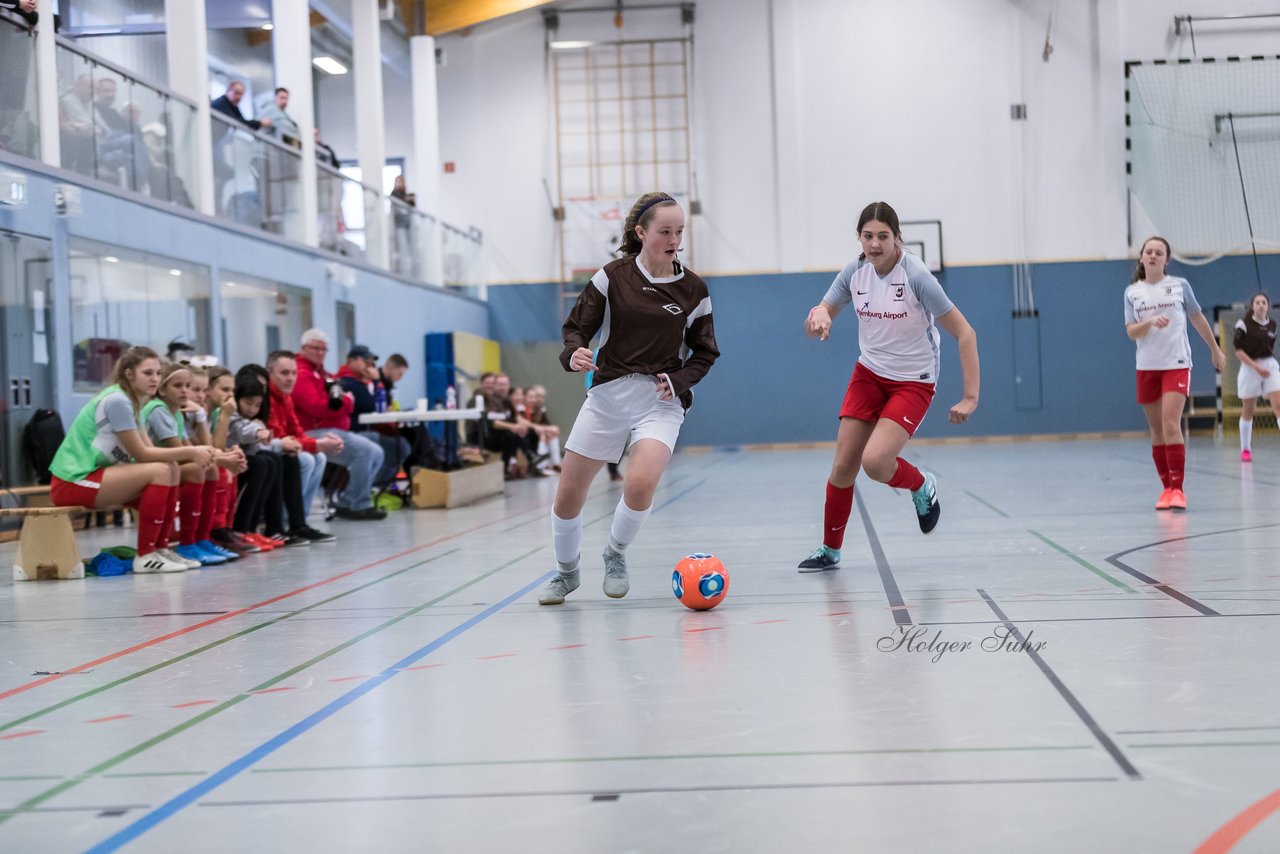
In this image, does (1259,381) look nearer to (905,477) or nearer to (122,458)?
(905,477)

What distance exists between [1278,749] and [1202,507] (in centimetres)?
603

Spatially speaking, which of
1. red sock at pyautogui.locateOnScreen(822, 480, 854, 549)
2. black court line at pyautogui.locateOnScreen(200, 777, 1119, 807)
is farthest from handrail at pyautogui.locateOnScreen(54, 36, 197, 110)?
black court line at pyautogui.locateOnScreen(200, 777, 1119, 807)

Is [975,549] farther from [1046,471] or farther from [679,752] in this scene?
[1046,471]

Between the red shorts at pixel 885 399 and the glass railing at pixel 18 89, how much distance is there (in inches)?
264

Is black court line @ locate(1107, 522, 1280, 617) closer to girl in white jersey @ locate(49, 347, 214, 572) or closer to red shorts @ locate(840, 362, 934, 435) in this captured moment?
red shorts @ locate(840, 362, 934, 435)

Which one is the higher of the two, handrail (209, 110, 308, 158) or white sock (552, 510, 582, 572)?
handrail (209, 110, 308, 158)

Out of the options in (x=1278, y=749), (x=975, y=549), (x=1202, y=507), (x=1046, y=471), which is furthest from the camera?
(x=1046, y=471)

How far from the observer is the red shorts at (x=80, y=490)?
665cm

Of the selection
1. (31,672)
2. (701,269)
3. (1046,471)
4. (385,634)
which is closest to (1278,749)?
(385,634)

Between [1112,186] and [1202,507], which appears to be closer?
[1202,507]

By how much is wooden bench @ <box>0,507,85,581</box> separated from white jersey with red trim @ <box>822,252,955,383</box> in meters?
4.10

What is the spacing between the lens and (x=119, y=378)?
22.1ft

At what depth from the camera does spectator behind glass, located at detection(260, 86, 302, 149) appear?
47.2ft

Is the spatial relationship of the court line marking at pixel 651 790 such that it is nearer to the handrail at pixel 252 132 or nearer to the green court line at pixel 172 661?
the green court line at pixel 172 661
